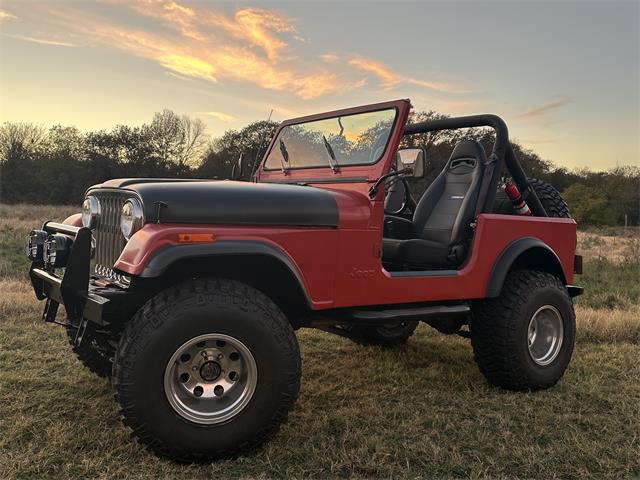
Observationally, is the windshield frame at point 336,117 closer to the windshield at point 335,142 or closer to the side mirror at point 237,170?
the windshield at point 335,142

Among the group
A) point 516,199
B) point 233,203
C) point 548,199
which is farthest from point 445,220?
point 233,203

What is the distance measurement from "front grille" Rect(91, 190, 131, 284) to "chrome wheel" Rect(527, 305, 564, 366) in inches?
129

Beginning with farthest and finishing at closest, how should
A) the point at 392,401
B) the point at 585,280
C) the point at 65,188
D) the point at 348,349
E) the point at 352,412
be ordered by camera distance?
the point at 65,188
the point at 585,280
the point at 348,349
the point at 392,401
the point at 352,412

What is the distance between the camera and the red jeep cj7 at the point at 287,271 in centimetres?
289

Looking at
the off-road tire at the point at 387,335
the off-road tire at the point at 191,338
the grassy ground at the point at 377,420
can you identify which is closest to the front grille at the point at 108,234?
the off-road tire at the point at 191,338

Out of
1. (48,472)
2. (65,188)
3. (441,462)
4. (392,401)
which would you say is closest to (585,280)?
(392,401)

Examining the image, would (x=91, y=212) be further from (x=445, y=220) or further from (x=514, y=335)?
(x=514, y=335)

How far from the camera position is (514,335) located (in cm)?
430

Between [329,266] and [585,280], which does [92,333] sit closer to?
[329,266]

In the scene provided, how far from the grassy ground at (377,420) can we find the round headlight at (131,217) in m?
1.21

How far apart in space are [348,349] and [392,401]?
1435 millimetres

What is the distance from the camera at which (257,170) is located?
16.4ft

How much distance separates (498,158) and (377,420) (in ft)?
7.90

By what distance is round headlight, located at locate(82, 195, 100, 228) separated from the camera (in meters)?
3.59
